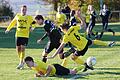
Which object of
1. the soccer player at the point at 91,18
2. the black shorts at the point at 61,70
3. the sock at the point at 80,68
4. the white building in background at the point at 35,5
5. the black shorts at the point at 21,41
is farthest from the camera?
the white building in background at the point at 35,5

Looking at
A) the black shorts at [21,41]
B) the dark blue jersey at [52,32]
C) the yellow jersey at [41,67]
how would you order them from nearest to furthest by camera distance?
the yellow jersey at [41,67]
the dark blue jersey at [52,32]
the black shorts at [21,41]

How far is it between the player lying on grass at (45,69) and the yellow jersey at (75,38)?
2.42 ft

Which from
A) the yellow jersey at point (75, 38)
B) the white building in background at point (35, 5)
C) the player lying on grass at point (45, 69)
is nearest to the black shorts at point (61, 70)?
the player lying on grass at point (45, 69)

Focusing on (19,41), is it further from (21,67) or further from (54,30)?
(54,30)

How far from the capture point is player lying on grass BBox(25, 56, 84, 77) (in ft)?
41.1

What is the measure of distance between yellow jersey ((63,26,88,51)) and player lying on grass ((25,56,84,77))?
2.42ft

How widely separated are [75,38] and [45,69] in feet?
4.14

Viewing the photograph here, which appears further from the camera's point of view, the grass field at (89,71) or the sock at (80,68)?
the sock at (80,68)

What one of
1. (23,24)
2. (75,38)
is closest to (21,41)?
(23,24)

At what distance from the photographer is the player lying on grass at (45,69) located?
12.5m

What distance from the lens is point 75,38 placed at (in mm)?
13266

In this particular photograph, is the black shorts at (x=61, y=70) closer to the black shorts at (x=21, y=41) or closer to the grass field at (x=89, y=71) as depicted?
the grass field at (x=89, y=71)

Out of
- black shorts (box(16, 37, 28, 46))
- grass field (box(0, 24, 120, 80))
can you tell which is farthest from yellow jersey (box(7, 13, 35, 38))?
grass field (box(0, 24, 120, 80))

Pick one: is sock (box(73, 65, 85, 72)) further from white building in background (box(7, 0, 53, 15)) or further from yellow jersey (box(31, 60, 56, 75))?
white building in background (box(7, 0, 53, 15))
